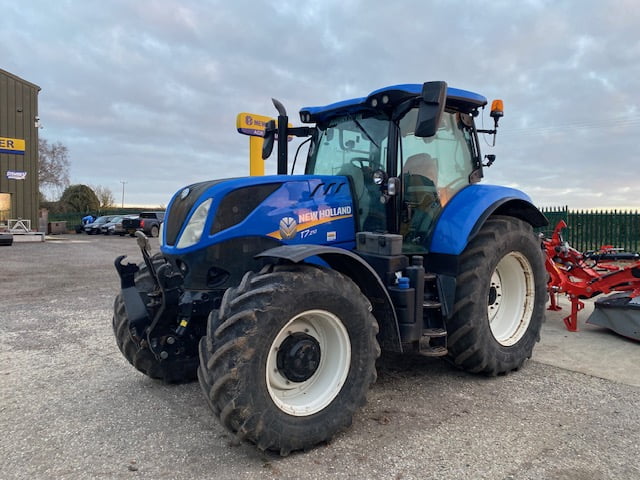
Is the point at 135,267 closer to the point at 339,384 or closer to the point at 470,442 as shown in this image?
the point at 339,384

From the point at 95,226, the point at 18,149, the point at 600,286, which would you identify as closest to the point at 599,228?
the point at 600,286

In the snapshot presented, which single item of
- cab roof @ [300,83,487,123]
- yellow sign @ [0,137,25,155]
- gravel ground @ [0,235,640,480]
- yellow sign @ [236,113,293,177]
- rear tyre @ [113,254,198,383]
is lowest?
gravel ground @ [0,235,640,480]

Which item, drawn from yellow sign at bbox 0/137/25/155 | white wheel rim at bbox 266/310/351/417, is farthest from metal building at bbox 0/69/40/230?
white wheel rim at bbox 266/310/351/417

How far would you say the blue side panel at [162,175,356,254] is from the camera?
339cm

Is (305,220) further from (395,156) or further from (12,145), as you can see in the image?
(12,145)

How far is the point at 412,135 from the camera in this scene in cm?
402

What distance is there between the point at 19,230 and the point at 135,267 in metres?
23.1

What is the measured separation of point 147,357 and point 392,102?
2.76 meters

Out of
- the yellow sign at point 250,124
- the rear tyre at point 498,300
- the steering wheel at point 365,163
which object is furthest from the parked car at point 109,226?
the rear tyre at point 498,300

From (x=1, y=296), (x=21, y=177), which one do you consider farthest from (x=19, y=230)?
(x=1, y=296)

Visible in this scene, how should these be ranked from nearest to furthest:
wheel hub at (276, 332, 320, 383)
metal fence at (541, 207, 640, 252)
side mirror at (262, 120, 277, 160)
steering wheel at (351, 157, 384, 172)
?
wheel hub at (276, 332, 320, 383) < steering wheel at (351, 157, 384, 172) < side mirror at (262, 120, 277, 160) < metal fence at (541, 207, 640, 252)

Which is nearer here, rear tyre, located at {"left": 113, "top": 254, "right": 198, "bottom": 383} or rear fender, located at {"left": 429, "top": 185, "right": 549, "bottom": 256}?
rear tyre, located at {"left": 113, "top": 254, "right": 198, "bottom": 383}

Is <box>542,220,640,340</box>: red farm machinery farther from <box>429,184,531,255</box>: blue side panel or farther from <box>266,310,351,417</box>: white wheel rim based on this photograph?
<box>266,310,351,417</box>: white wheel rim

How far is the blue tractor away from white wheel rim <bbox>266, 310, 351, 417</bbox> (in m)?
0.01
